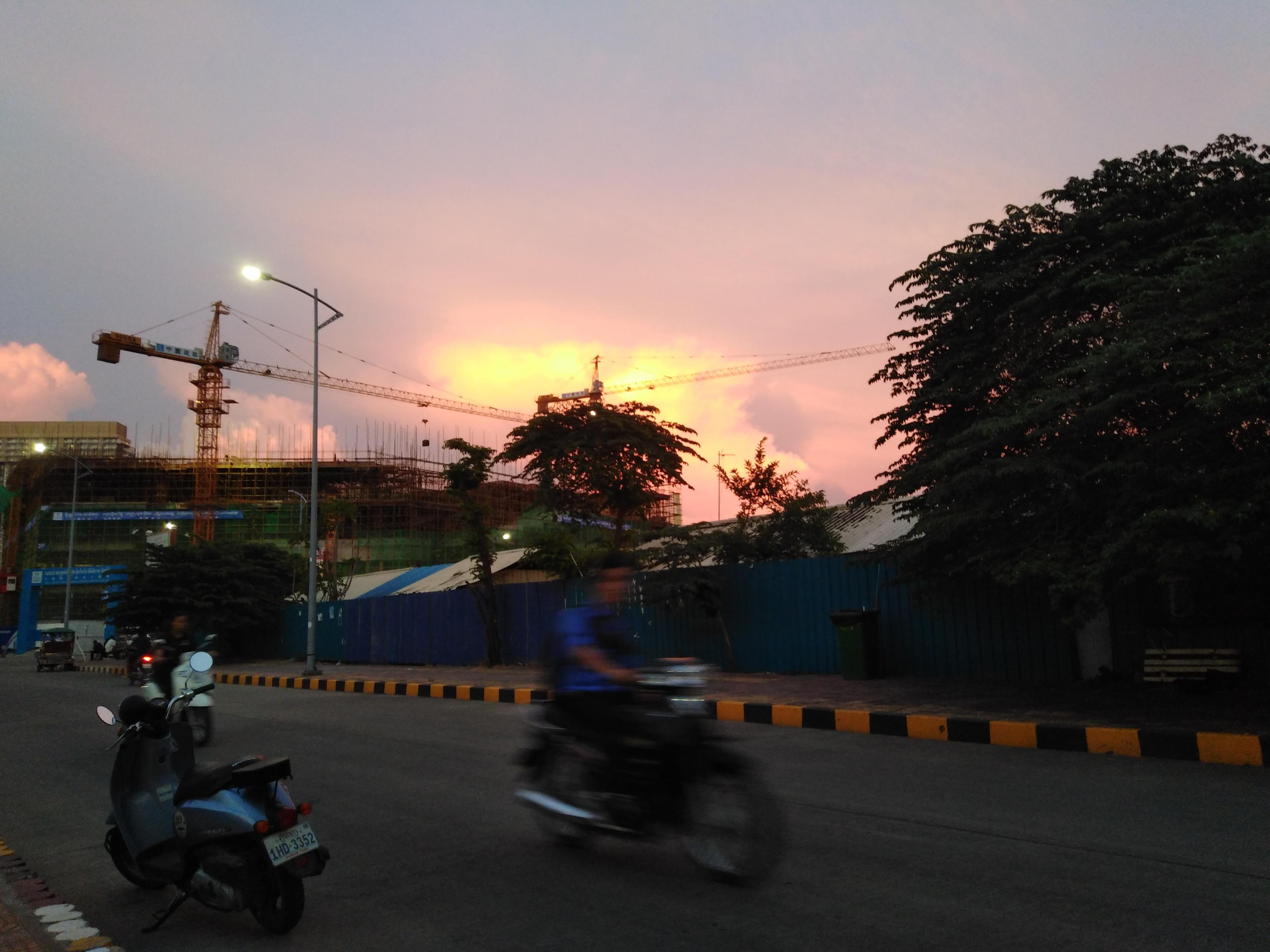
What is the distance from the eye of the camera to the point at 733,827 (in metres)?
4.16

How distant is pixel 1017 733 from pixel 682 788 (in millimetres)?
5560

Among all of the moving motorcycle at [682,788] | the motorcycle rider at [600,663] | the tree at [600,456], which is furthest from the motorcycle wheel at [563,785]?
the tree at [600,456]

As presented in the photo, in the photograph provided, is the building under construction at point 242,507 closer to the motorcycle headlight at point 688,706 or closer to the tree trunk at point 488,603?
the tree trunk at point 488,603

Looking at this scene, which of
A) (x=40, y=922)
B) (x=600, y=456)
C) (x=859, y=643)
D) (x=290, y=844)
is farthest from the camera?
(x=600, y=456)

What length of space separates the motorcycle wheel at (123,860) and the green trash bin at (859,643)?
34.1 feet

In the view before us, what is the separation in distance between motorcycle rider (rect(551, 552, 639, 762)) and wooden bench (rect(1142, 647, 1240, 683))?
325 inches

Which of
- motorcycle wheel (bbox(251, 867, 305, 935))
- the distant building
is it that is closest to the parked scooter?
motorcycle wheel (bbox(251, 867, 305, 935))

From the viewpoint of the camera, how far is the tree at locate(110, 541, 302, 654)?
30.3 meters

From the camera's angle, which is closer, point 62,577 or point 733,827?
point 733,827

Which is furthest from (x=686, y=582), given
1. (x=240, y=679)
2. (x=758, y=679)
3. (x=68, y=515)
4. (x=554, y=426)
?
(x=68, y=515)

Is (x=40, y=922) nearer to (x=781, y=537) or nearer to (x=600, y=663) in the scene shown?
(x=600, y=663)

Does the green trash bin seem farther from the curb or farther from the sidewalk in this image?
the curb

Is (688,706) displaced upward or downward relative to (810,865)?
upward

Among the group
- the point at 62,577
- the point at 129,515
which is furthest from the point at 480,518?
the point at 129,515
